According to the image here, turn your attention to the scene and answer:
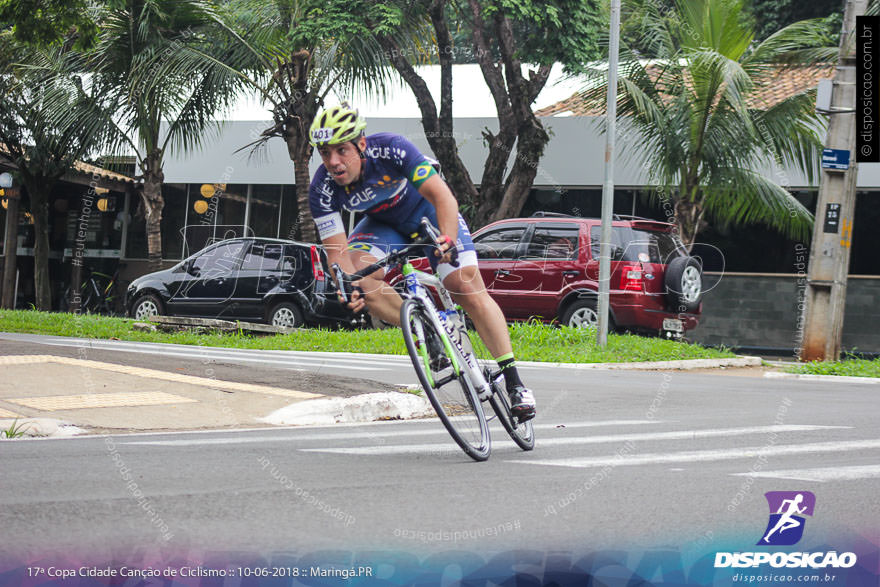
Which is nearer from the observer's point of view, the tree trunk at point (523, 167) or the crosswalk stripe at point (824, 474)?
the crosswalk stripe at point (824, 474)

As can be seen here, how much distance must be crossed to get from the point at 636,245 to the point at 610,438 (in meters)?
9.46

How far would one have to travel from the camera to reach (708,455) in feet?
21.6

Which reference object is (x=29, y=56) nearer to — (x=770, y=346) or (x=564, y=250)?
(x=564, y=250)

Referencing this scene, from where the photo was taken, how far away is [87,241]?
29953 mm

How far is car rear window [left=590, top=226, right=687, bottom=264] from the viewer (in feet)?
54.1

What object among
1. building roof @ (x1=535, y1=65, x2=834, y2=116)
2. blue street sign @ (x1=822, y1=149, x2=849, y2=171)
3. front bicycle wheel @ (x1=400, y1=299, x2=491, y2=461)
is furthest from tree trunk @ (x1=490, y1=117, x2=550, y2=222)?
front bicycle wheel @ (x1=400, y1=299, x2=491, y2=461)

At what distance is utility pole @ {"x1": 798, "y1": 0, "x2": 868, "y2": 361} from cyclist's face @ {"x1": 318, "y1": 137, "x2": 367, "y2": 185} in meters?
10.9

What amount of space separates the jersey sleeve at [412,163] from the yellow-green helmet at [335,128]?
0.80 feet

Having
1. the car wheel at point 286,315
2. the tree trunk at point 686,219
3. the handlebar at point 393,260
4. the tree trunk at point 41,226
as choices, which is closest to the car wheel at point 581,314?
the tree trunk at point 686,219

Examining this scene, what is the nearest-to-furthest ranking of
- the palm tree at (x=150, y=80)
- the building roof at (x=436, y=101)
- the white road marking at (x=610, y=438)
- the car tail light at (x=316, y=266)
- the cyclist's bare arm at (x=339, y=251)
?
the cyclist's bare arm at (x=339, y=251) < the white road marking at (x=610, y=438) < the car tail light at (x=316, y=266) < the palm tree at (x=150, y=80) < the building roof at (x=436, y=101)

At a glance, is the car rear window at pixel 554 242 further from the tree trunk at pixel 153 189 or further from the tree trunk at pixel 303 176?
the tree trunk at pixel 153 189

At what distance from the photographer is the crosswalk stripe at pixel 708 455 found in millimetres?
6203

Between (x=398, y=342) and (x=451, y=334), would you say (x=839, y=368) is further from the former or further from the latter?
(x=451, y=334)

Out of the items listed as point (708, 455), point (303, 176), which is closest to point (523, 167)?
point (303, 176)
